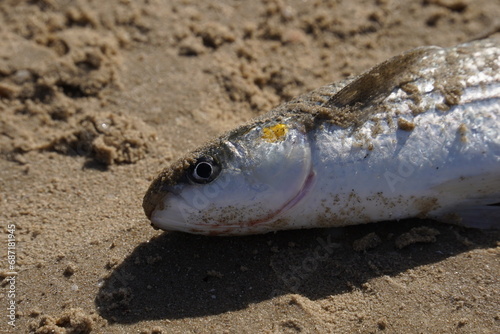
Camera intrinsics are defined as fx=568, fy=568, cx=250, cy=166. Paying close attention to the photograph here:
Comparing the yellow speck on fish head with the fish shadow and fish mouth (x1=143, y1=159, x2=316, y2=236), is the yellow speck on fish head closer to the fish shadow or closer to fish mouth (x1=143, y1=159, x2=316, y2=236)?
fish mouth (x1=143, y1=159, x2=316, y2=236)

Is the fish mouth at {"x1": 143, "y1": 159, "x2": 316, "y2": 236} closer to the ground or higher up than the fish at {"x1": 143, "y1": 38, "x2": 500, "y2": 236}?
Result: closer to the ground

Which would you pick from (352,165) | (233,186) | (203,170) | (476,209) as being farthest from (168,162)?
(476,209)

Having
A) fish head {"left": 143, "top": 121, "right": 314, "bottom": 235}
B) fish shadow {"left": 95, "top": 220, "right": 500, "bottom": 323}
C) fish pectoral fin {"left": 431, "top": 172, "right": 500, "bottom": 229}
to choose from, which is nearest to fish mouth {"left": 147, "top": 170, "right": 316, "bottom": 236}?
fish head {"left": 143, "top": 121, "right": 314, "bottom": 235}

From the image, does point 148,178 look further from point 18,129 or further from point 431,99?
point 431,99

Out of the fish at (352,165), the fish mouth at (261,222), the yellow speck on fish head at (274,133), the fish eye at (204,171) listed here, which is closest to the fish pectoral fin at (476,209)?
the fish at (352,165)

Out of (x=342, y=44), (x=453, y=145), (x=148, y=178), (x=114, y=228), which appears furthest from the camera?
(x=342, y=44)

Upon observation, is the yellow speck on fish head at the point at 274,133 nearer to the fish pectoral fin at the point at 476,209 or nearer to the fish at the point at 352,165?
the fish at the point at 352,165

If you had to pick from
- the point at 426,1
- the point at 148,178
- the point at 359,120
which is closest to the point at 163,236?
the point at 148,178

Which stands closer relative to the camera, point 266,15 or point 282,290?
point 282,290
